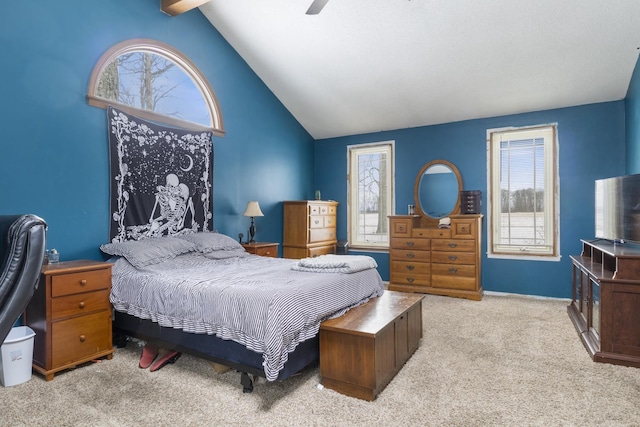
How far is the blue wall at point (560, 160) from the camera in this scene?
4398 millimetres

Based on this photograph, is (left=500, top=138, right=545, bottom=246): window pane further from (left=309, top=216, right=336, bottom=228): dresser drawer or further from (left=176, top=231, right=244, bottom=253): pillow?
(left=176, top=231, right=244, bottom=253): pillow

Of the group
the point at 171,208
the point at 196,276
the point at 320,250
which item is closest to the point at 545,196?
the point at 320,250

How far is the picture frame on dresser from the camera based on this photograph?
4680mm

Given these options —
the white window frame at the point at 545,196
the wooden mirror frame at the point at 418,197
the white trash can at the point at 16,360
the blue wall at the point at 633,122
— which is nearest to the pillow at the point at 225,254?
the white trash can at the point at 16,360

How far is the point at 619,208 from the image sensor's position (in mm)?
3049

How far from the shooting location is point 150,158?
3.70 metres

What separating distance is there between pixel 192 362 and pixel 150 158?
2.07 meters

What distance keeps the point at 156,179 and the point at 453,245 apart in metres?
3.63

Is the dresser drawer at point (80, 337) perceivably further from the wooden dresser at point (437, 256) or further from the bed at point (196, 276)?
the wooden dresser at point (437, 256)

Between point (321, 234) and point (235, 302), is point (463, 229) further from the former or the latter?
point (235, 302)

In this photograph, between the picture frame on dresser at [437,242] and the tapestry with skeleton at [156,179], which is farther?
the picture frame on dresser at [437,242]

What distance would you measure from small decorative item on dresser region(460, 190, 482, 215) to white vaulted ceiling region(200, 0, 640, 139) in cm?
111

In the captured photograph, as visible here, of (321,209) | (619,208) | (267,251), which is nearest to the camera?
(619,208)

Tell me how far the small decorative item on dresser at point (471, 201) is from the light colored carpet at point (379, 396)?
7.11 ft
